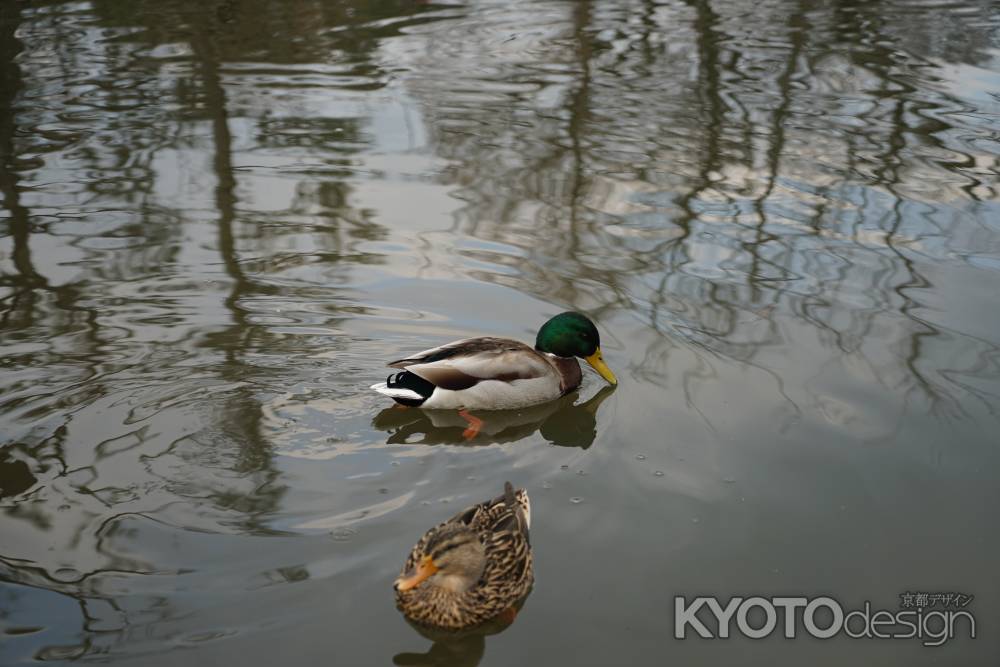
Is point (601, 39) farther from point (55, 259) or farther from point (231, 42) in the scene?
point (55, 259)

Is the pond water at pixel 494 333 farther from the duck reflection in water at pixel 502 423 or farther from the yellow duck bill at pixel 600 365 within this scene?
the yellow duck bill at pixel 600 365

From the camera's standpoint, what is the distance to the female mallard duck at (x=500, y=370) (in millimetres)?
5828

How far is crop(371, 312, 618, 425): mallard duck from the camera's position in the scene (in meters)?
5.83

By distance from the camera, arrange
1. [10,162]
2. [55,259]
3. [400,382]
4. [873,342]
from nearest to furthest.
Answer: [400,382]
[873,342]
[55,259]
[10,162]

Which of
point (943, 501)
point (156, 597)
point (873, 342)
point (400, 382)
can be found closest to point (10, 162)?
point (400, 382)

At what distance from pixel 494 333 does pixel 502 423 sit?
76 cm

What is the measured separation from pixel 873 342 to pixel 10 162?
22.1 ft

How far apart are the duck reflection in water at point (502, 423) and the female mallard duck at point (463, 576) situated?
1.34 m

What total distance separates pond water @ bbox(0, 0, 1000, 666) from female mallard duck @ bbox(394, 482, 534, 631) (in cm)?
11

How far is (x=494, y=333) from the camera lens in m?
6.59

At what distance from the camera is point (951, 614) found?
4.30 meters

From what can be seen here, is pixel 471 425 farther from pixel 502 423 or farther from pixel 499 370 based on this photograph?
pixel 499 370

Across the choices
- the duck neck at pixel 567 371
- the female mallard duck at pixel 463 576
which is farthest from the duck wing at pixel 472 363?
the female mallard duck at pixel 463 576

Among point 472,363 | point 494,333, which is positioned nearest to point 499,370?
point 472,363
